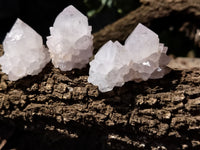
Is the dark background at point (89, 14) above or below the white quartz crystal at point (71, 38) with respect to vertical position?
above

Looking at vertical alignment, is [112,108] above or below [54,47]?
below

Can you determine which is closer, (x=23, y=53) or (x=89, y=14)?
(x=23, y=53)

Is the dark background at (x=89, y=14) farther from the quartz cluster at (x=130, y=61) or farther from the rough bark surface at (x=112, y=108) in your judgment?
the quartz cluster at (x=130, y=61)

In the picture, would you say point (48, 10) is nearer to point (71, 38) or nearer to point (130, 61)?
point (71, 38)

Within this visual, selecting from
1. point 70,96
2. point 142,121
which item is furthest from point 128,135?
point 70,96

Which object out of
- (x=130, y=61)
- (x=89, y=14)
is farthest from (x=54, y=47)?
(x=89, y=14)

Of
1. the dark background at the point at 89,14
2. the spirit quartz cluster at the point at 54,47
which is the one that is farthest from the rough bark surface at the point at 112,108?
the dark background at the point at 89,14

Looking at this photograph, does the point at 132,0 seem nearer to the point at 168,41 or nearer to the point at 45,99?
the point at 168,41
